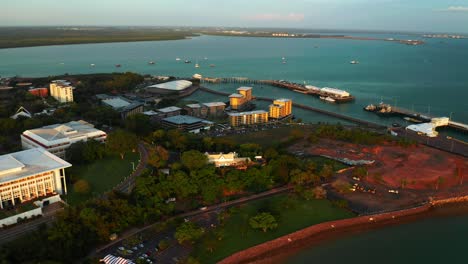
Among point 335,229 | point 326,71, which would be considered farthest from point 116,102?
point 326,71

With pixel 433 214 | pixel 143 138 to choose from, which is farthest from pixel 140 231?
pixel 433 214

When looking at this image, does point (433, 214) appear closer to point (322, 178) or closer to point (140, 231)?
point (322, 178)

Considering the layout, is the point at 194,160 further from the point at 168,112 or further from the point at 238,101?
the point at 238,101

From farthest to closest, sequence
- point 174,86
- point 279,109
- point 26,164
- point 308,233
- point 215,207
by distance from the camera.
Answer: point 174,86, point 279,109, point 26,164, point 215,207, point 308,233

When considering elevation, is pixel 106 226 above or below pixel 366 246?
above

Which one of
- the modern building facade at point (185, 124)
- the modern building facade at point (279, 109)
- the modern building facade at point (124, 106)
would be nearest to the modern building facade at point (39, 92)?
the modern building facade at point (124, 106)

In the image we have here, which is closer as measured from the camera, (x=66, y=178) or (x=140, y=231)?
(x=140, y=231)

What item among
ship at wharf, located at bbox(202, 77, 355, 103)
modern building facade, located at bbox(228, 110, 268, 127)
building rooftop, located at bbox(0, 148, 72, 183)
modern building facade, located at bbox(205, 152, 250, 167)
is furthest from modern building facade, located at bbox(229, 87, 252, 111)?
building rooftop, located at bbox(0, 148, 72, 183)
